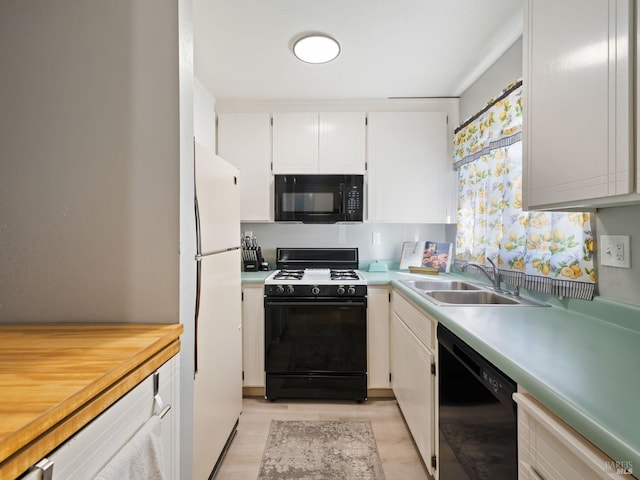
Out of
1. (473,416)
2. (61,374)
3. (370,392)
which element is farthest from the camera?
(370,392)

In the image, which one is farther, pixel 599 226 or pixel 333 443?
pixel 333 443

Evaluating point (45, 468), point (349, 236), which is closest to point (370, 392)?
point (349, 236)

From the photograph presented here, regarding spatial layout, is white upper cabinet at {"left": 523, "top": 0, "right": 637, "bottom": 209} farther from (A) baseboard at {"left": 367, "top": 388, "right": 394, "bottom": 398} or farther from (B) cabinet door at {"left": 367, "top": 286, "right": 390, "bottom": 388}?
(A) baseboard at {"left": 367, "top": 388, "right": 394, "bottom": 398}

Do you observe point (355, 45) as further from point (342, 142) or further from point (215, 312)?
point (215, 312)

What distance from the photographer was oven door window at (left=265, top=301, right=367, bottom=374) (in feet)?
7.53

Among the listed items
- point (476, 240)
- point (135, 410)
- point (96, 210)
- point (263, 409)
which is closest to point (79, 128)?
point (96, 210)

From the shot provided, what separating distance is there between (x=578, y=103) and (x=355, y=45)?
4.32 feet

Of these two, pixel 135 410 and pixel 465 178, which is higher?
pixel 465 178

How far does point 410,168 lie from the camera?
2680mm

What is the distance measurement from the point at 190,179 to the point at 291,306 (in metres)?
1.44

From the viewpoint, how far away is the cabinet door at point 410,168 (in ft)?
8.73

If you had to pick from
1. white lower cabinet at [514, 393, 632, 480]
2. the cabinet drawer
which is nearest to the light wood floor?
the cabinet drawer

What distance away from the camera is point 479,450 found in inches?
42.8

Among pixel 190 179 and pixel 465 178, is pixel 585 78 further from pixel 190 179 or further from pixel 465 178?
pixel 465 178
